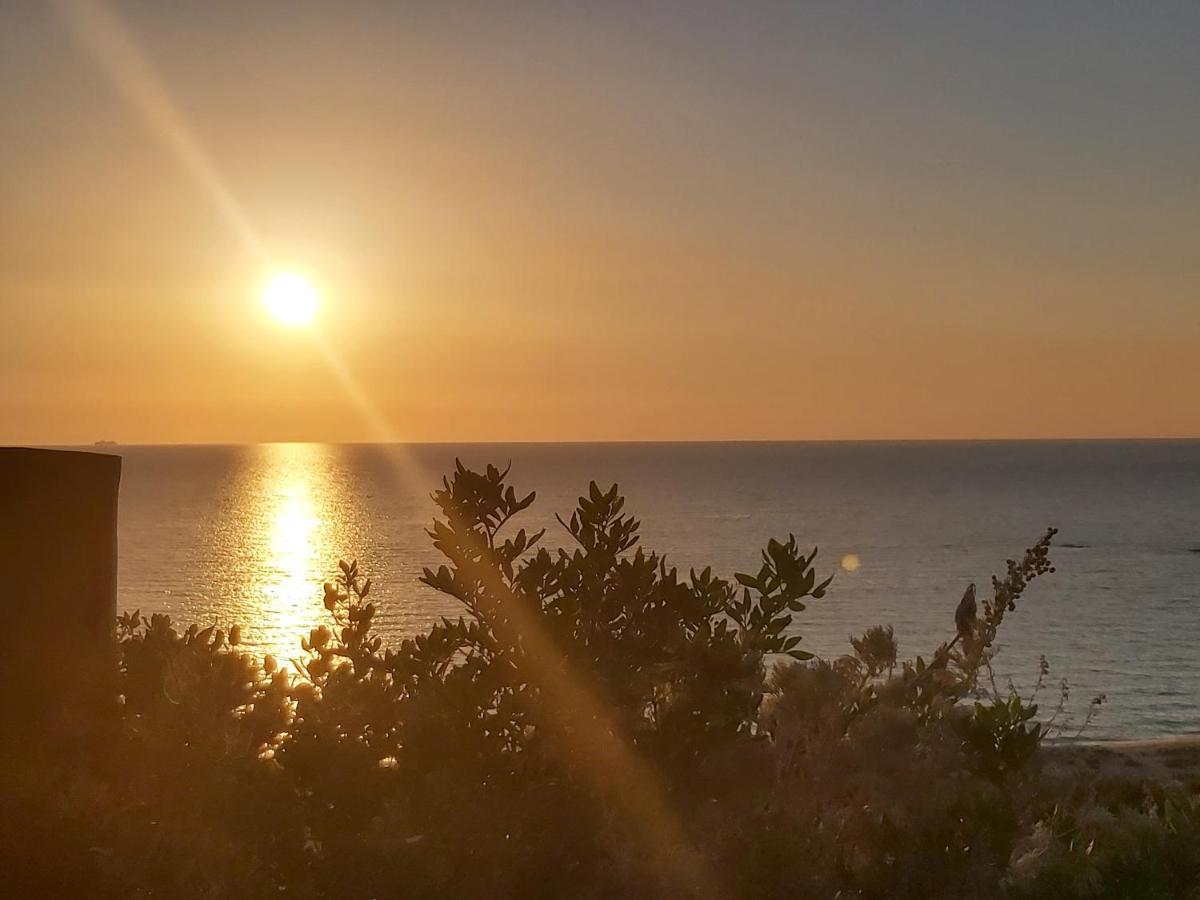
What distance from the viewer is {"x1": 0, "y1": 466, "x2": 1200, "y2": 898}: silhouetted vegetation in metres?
4.62

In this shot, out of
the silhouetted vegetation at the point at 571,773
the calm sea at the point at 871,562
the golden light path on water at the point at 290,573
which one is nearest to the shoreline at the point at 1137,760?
the calm sea at the point at 871,562

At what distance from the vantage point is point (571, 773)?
5066mm

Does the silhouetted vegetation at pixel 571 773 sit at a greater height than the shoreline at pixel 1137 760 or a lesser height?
greater

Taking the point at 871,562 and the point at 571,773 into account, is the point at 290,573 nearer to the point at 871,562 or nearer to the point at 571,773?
the point at 871,562


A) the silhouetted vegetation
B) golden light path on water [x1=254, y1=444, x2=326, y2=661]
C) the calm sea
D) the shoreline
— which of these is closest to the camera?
the silhouetted vegetation

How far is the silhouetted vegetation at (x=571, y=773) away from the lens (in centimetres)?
462

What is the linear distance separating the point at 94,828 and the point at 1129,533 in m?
142

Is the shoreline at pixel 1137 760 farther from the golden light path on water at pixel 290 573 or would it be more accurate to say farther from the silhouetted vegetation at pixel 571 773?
the golden light path on water at pixel 290 573

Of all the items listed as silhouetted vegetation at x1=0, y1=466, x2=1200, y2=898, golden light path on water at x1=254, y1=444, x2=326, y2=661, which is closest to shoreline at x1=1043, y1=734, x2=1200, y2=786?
silhouetted vegetation at x1=0, y1=466, x2=1200, y2=898

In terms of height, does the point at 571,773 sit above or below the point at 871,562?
below

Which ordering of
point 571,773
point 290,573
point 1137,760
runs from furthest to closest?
point 290,573, point 1137,760, point 571,773

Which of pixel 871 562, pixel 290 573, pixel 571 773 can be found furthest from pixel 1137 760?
pixel 290 573

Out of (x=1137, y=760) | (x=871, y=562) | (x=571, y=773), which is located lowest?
(x=1137, y=760)

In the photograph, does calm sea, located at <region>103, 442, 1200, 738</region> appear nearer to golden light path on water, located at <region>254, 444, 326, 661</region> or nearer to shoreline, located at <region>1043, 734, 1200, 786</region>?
golden light path on water, located at <region>254, 444, 326, 661</region>
